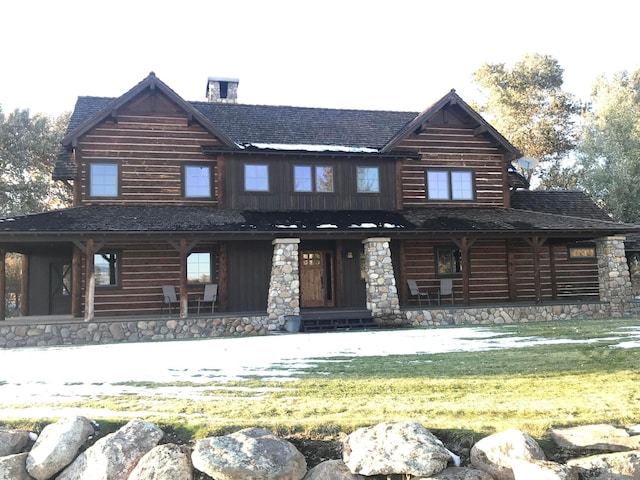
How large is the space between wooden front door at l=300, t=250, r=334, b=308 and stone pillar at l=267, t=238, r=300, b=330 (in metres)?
2.56

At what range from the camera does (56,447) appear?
5.21m

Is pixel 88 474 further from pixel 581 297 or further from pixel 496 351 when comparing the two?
pixel 581 297

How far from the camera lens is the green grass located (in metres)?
5.46

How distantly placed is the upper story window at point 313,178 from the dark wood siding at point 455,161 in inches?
107

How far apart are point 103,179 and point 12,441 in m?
12.9

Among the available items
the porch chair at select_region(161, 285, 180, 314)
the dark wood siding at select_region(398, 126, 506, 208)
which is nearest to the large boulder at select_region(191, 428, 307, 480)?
the porch chair at select_region(161, 285, 180, 314)

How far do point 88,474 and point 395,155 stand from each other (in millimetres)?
15427

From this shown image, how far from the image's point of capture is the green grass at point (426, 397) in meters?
5.46

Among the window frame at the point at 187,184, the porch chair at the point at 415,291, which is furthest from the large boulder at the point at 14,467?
the porch chair at the point at 415,291

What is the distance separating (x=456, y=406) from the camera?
600cm

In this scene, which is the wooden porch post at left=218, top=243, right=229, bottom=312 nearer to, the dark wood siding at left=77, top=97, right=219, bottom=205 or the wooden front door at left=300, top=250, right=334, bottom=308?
the dark wood siding at left=77, top=97, right=219, bottom=205

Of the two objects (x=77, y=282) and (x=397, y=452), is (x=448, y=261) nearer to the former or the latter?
(x=77, y=282)

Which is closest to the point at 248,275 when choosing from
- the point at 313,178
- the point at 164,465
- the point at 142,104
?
the point at 313,178

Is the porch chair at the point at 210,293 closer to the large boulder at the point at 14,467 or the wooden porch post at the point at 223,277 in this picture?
the wooden porch post at the point at 223,277
